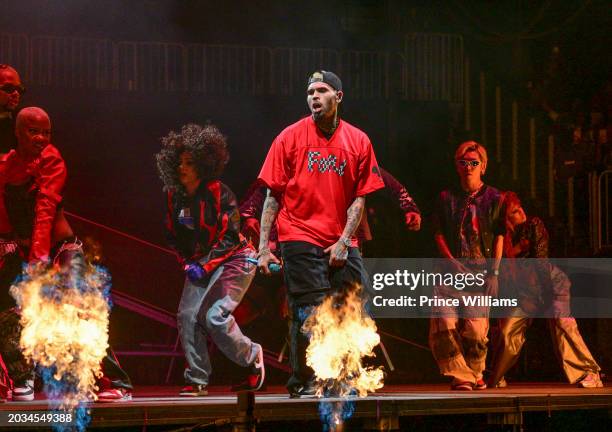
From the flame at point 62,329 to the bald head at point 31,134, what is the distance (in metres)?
0.89

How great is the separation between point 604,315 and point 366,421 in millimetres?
3741

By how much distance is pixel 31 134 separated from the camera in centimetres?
841

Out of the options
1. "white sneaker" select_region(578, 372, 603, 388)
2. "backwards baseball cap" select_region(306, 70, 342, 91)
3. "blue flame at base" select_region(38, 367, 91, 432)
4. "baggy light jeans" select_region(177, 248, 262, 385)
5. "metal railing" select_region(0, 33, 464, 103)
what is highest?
"metal railing" select_region(0, 33, 464, 103)

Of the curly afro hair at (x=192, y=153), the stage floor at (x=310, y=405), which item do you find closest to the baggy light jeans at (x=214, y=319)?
the stage floor at (x=310, y=405)

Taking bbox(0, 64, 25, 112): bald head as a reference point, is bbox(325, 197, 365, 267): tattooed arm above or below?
below

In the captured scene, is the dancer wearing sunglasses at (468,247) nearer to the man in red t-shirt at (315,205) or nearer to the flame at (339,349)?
the flame at (339,349)

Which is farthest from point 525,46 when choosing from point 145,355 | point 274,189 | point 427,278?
point 145,355

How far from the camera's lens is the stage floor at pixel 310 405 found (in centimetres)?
703

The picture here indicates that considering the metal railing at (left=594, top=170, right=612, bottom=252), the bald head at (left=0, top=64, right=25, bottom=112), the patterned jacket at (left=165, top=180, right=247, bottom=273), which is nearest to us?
the bald head at (left=0, top=64, right=25, bottom=112)

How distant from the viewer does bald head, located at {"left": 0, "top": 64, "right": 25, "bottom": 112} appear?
8.54 m

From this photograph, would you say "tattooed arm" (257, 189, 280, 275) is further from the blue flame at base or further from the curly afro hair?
the curly afro hair

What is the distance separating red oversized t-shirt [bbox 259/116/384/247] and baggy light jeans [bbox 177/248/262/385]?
1364 mm

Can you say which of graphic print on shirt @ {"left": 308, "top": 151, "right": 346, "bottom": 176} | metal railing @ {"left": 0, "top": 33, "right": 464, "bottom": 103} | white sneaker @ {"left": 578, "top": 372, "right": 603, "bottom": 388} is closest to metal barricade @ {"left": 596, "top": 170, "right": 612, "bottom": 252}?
white sneaker @ {"left": 578, "top": 372, "right": 603, "bottom": 388}

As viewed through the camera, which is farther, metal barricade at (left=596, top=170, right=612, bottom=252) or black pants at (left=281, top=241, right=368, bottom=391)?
metal barricade at (left=596, top=170, right=612, bottom=252)
